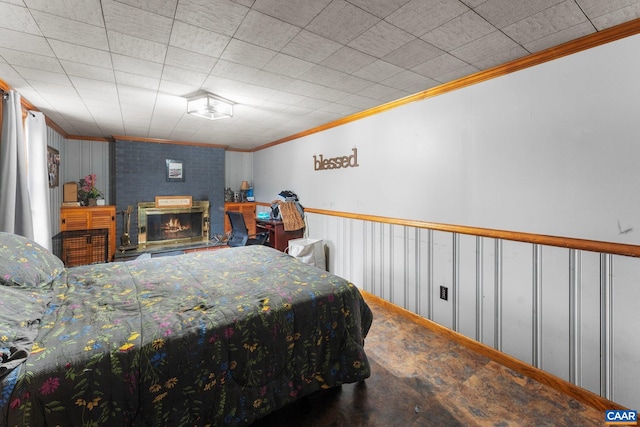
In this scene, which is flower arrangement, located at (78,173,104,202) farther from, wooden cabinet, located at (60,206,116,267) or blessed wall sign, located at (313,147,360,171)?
blessed wall sign, located at (313,147,360,171)

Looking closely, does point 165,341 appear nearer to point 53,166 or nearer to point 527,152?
point 527,152

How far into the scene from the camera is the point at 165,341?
4.12ft

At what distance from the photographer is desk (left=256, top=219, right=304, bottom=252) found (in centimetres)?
439

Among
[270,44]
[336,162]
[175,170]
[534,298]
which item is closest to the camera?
[270,44]

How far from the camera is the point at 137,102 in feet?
10.1

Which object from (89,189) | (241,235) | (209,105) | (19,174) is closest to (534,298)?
(209,105)

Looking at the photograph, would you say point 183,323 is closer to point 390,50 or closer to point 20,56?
point 390,50

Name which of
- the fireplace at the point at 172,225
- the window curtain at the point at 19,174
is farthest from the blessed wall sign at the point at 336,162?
the window curtain at the point at 19,174

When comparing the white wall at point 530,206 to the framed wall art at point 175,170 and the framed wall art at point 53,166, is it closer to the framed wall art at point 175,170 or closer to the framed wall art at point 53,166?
the framed wall art at point 175,170

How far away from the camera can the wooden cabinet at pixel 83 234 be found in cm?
438

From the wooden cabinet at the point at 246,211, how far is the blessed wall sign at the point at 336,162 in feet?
8.34

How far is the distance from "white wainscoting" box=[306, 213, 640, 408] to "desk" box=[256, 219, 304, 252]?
1.81 metres

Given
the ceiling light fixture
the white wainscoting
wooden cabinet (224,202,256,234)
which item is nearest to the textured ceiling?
the ceiling light fixture

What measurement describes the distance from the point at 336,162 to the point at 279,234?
4.63ft
